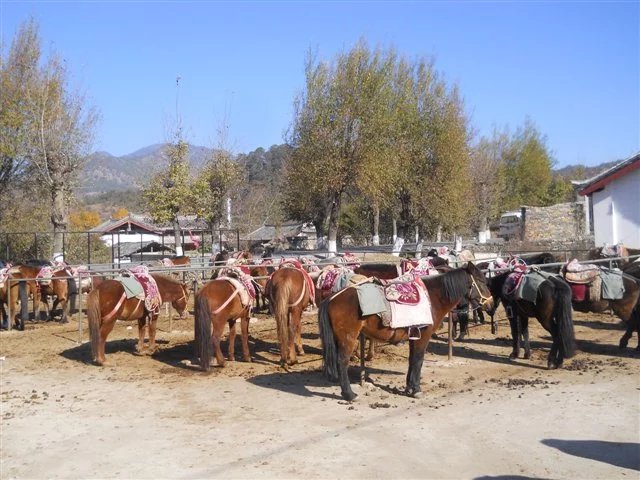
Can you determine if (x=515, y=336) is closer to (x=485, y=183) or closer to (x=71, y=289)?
(x=71, y=289)

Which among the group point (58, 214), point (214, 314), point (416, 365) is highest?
point (58, 214)

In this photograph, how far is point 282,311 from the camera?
34.7 feet

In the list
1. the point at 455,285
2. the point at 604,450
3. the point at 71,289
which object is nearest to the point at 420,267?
the point at 455,285

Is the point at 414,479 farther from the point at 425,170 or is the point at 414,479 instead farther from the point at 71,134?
the point at 425,170

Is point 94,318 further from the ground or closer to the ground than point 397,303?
closer to the ground

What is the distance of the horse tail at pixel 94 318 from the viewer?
421 inches

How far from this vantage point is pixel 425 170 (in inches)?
1452

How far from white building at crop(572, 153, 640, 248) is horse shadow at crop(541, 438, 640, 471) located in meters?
16.0

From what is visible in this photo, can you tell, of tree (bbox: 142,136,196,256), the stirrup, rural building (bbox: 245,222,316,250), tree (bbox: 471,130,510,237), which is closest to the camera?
the stirrup

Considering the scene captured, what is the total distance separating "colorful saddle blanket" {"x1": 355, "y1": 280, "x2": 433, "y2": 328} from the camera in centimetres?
834

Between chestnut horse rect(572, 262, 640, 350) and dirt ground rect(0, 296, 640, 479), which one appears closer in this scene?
dirt ground rect(0, 296, 640, 479)

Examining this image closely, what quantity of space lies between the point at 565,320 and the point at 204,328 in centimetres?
558

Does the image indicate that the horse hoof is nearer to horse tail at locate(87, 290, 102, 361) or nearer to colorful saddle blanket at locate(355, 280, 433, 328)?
colorful saddle blanket at locate(355, 280, 433, 328)

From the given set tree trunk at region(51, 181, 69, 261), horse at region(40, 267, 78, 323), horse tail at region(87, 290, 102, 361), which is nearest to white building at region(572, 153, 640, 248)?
horse at region(40, 267, 78, 323)
